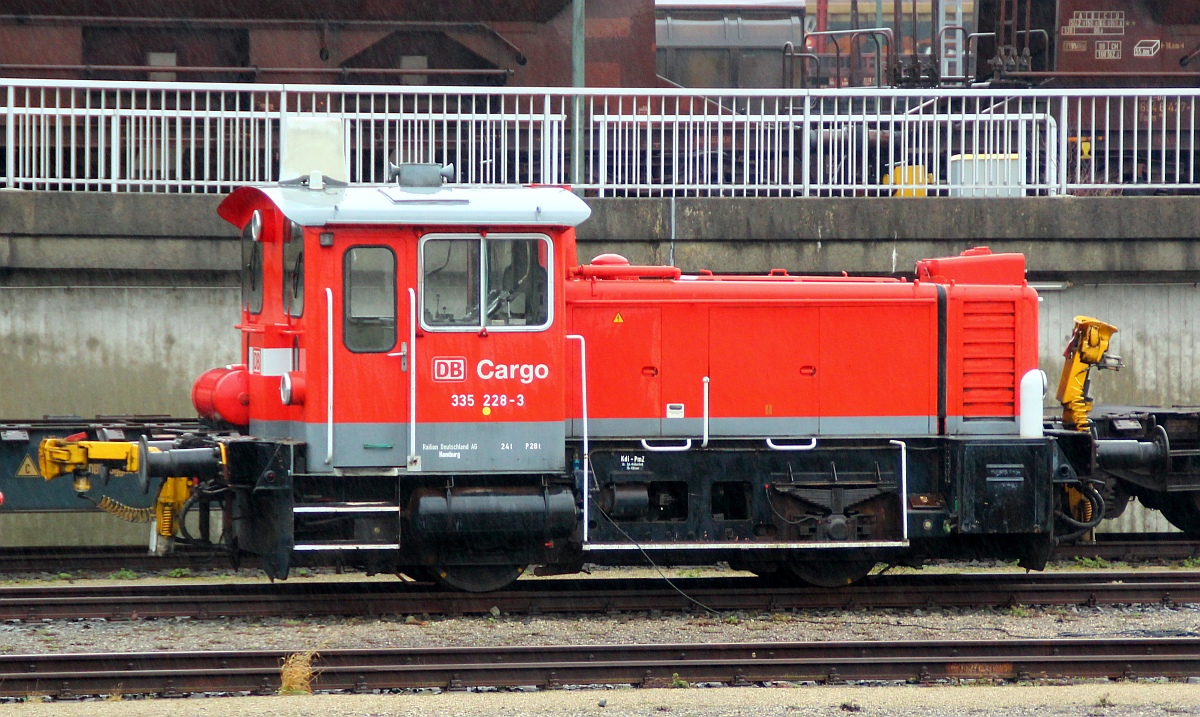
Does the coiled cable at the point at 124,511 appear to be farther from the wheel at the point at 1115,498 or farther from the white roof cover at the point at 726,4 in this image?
the white roof cover at the point at 726,4

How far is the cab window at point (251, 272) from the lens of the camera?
8.73 meters

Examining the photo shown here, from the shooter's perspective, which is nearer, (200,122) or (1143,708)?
(1143,708)

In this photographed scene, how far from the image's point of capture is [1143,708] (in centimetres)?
634

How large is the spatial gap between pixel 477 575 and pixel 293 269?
8.38ft

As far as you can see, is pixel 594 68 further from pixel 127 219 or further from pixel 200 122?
pixel 127 219

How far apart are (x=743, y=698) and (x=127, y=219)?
7.86m

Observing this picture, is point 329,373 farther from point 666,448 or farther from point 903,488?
point 903,488

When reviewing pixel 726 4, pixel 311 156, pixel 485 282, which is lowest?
pixel 485 282

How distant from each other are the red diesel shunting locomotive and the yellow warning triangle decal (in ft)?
4.08

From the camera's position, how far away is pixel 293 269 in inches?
319

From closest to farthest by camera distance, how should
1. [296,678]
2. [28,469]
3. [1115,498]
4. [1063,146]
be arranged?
[296,678] < [28,469] < [1115,498] < [1063,146]

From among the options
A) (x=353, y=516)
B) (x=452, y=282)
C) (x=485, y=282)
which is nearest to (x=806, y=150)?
(x=485, y=282)

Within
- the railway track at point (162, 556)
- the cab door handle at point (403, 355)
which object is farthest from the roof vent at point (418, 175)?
the railway track at point (162, 556)

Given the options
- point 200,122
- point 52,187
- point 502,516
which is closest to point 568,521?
point 502,516
